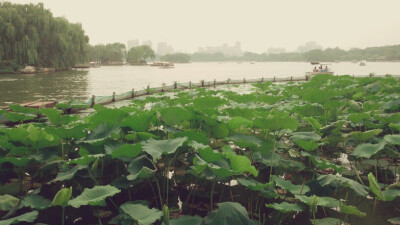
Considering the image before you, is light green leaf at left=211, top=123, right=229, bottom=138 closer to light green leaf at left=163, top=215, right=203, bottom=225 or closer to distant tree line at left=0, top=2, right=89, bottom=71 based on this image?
light green leaf at left=163, top=215, right=203, bottom=225

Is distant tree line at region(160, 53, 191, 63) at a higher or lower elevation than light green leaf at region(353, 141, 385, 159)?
higher

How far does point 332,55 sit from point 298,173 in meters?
127

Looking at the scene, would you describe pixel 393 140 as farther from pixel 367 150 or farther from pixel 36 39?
pixel 36 39

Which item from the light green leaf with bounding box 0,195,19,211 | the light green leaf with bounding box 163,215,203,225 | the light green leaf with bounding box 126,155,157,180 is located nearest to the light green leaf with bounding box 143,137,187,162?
the light green leaf with bounding box 126,155,157,180

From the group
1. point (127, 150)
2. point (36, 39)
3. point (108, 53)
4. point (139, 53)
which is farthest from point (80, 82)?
point (139, 53)

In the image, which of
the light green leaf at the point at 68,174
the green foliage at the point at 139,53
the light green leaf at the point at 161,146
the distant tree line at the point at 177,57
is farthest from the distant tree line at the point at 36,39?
the distant tree line at the point at 177,57

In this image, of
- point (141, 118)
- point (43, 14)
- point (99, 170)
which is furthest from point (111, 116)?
point (43, 14)

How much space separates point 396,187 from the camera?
2867 millimetres

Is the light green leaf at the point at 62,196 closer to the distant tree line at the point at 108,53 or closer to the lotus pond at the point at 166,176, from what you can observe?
the lotus pond at the point at 166,176

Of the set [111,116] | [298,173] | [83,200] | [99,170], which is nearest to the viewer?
[83,200]

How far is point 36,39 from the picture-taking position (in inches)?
1259

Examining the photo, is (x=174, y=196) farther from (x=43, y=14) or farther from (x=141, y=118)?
(x=43, y=14)

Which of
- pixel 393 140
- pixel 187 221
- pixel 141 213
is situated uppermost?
pixel 393 140

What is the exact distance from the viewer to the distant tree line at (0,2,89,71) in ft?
99.9
